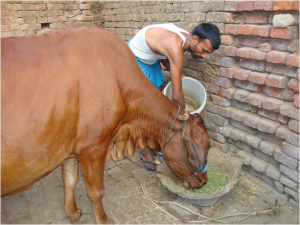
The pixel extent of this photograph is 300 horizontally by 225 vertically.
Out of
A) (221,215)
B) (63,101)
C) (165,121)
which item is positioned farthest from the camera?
(221,215)

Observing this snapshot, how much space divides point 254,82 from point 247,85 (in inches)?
7.0

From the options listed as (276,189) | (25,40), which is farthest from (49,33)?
(276,189)

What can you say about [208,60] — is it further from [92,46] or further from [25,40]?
[25,40]

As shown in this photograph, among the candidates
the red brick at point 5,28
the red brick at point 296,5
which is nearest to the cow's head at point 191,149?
the red brick at point 296,5

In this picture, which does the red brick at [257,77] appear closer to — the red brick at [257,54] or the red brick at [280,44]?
the red brick at [257,54]

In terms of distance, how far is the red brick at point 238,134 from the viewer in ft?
10.2

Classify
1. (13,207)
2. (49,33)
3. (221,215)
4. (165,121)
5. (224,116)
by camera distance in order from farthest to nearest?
(224,116)
(13,207)
(221,215)
(165,121)
(49,33)

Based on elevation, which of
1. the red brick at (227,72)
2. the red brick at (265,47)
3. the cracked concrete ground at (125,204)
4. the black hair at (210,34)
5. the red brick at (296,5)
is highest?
the red brick at (296,5)

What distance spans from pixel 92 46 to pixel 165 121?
0.93m

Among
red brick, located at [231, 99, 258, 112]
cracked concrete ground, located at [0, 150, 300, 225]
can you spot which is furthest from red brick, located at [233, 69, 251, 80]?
cracked concrete ground, located at [0, 150, 300, 225]

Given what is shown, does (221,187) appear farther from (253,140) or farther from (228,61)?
(228,61)

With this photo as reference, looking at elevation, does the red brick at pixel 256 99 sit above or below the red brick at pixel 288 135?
above

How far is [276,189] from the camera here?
2855mm

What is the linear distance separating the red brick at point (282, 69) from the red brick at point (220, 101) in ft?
2.12
